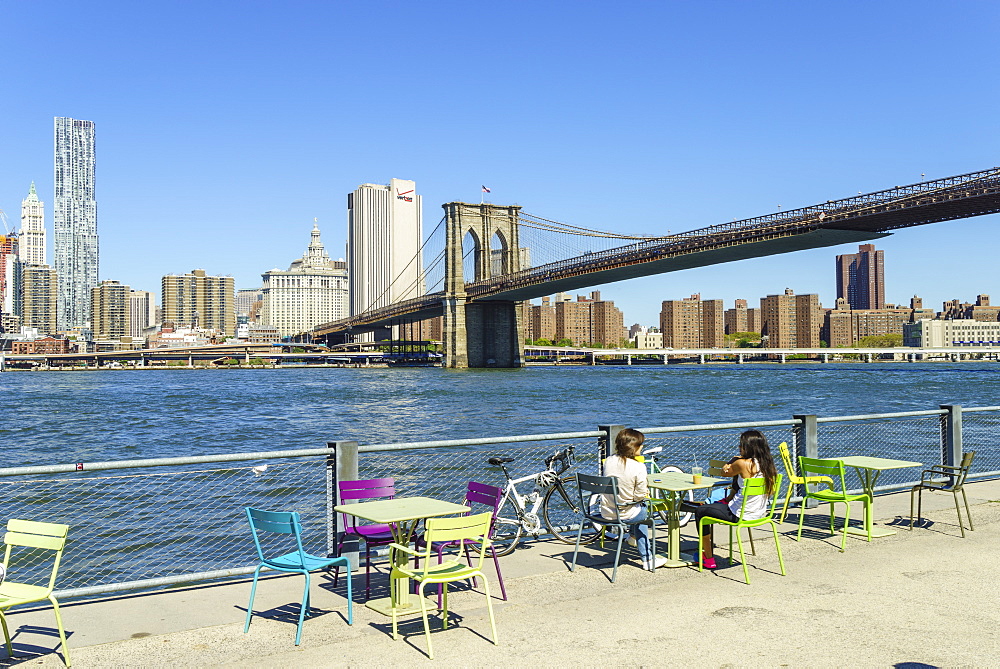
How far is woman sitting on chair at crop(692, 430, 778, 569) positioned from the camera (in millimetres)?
6414

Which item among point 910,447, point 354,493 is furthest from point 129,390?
point 354,493

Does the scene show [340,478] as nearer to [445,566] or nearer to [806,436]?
[445,566]

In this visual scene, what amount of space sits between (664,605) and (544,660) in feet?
4.14

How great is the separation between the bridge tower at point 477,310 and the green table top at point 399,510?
76.8 meters

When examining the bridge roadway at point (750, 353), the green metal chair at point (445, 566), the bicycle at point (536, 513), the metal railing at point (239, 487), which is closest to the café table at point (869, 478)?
the metal railing at point (239, 487)

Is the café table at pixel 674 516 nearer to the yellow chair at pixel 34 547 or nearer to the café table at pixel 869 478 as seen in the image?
the café table at pixel 869 478

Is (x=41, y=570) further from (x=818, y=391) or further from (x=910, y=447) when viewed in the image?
(x=818, y=391)

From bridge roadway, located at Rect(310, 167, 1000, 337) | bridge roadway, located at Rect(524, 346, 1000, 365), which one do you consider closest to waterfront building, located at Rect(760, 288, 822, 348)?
bridge roadway, located at Rect(524, 346, 1000, 365)

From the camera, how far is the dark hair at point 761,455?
6.44 m

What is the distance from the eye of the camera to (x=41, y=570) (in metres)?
10.4

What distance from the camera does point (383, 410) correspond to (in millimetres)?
40875

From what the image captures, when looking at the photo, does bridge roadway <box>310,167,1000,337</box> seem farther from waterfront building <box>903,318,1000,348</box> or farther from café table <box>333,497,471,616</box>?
waterfront building <box>903,318,1000,348</box>

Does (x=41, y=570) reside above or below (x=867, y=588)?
below

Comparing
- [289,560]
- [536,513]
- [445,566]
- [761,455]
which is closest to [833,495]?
[761,455]
